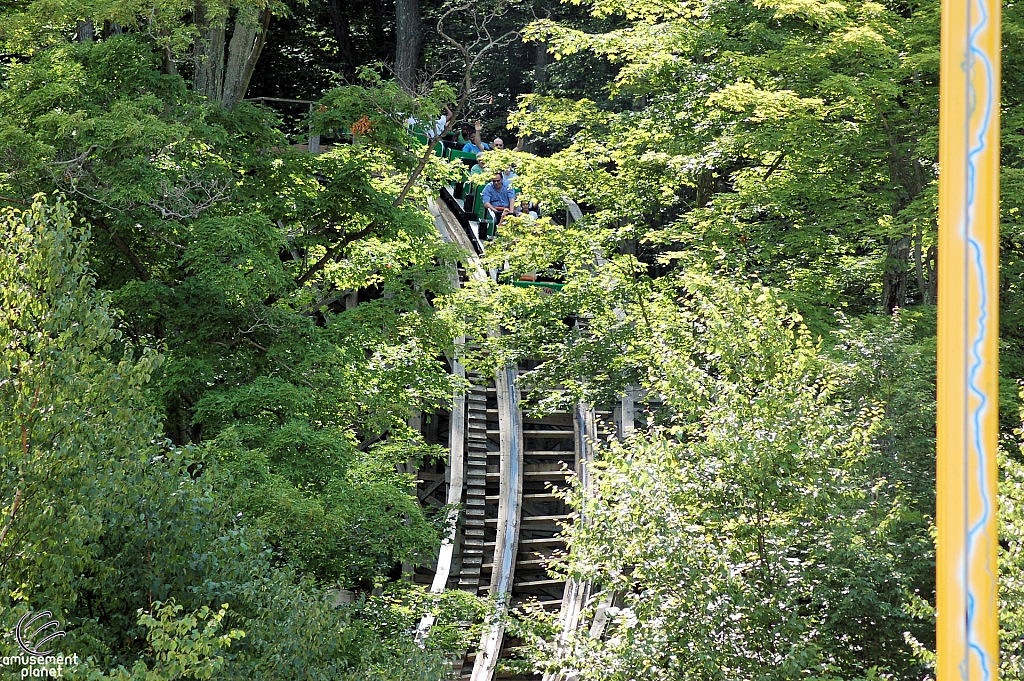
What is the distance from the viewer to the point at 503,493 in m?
16.3

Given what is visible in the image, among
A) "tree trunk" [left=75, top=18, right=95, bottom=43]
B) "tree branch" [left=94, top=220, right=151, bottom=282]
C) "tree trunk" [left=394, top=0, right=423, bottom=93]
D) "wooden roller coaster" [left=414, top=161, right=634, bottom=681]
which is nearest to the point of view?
"tree branch" [left=94, top=220, right=151, bottom=282]

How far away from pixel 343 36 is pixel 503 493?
15.2m

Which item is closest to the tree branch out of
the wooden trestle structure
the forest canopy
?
the forest canopy

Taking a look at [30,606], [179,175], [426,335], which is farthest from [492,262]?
[30,606]

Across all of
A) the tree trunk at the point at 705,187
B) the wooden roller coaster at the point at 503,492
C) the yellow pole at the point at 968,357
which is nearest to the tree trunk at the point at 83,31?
the wooden roller coaster at the point at 503,492

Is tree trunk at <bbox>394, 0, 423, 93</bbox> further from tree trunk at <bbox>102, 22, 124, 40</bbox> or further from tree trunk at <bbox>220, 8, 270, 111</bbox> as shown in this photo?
tree trunk at <bbox>220, 8, 270, 111</bbox>

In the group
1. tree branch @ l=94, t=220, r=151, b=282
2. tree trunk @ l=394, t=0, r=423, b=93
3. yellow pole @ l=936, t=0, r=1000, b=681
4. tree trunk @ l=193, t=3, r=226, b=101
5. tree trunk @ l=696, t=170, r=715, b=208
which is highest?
tree trunk @ l=394, t=0, r=423, b=93

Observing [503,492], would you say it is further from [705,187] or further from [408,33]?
[408,33]

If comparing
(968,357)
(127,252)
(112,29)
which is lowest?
(968,357)

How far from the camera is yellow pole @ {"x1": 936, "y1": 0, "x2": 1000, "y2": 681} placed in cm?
155

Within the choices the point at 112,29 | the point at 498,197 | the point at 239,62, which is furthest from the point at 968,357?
the point at 498,197

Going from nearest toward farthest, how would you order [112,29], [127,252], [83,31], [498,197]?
[127,252] → [83,31] → [112,29] → [498,197]

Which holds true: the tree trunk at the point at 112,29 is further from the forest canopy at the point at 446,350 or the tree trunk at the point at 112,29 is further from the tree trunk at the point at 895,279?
the tree trunk at the point at 895,279

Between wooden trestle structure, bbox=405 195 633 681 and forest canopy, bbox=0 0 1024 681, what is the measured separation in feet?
2.09
